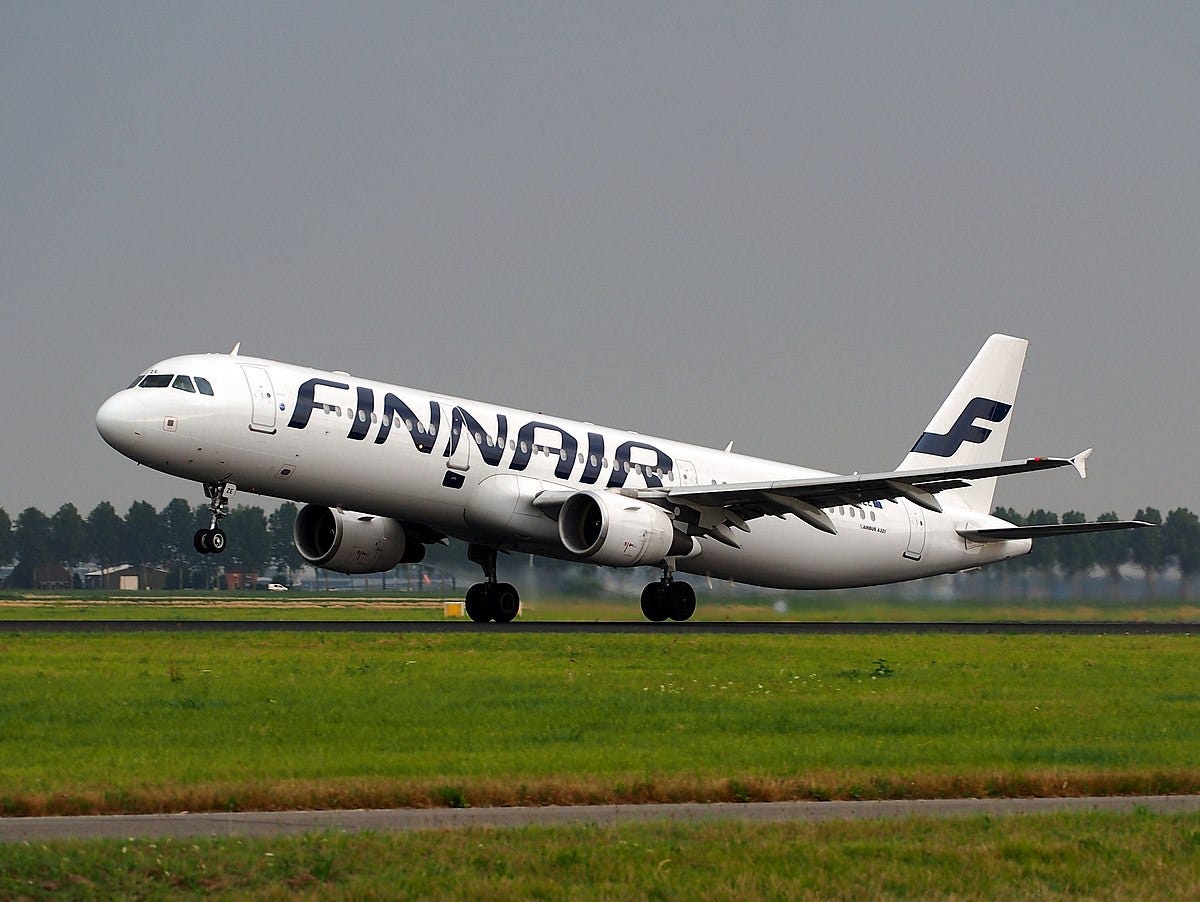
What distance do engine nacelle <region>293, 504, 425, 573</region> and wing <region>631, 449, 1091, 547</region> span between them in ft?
20.2

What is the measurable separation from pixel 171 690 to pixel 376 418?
1470 cm

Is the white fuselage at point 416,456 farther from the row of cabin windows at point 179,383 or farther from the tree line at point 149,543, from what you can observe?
the tree line at point 149,543

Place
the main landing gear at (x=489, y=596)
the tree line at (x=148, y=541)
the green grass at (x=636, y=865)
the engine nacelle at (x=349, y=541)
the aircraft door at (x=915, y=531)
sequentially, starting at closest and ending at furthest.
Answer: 1. the green grass at (x=636, y=865)
2. the engine nacelle at (x=349, y=541)
3. the main landing gear at (x=489, y=596)
4. the aircraft door at (x=915, y=531)
5. the tree line at (x=148, y=541)

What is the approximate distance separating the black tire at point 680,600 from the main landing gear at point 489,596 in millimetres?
3754

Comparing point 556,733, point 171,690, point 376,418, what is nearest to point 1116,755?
point 556,733

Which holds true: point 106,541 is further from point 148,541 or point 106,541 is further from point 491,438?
point 491,438

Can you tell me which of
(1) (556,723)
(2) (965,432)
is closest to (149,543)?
(2) (965,432)

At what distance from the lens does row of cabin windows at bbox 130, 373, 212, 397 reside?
1312 inches

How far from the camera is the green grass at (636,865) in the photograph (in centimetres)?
990

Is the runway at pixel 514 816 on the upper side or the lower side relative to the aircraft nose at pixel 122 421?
lower

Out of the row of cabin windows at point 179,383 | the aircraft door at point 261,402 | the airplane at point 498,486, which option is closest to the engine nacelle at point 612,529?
the airplane at point 498,486

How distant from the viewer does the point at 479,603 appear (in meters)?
40.3

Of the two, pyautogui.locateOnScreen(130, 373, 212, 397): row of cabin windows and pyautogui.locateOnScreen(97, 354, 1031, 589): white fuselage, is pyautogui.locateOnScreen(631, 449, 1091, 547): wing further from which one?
pyautogui.locateOnScreen(130, 373, 212, 397): row of cabin windows

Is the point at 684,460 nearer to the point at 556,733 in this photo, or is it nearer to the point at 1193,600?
the point at 1193,600
